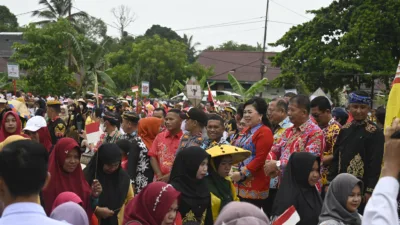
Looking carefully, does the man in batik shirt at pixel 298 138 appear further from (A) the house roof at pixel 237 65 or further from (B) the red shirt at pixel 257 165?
(A) the house roof at pixel 237 65

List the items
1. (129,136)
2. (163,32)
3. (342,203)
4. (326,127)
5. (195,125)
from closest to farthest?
(342,203) < (326,127) < (195,125) < (129,136) < (163,32)

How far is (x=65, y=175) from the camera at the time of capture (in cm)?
521

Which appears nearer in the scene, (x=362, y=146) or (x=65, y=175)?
(x=65, y=175)

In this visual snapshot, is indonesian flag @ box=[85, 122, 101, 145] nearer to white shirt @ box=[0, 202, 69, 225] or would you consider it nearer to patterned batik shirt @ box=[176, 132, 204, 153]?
patterned batik shirt @ box=[176, 132, 204, 153]

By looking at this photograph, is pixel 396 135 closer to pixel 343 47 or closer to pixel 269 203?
pixel 269 203

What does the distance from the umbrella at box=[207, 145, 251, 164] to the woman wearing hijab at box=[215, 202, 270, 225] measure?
266 centimetres

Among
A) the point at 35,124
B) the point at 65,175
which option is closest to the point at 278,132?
the point at 65,175

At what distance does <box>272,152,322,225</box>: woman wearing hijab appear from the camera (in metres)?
5.06

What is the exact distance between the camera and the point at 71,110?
Result: 1416 centimetres

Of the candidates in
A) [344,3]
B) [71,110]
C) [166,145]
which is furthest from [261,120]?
[344,3]

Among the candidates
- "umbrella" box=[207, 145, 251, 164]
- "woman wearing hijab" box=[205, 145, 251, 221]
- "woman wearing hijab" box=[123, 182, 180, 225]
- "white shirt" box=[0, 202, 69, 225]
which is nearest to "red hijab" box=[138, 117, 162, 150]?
"umbrella" box=[207, 145, 251, 164]

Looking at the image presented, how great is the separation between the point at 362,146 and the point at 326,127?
992mm

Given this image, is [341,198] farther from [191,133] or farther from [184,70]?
[184,70]

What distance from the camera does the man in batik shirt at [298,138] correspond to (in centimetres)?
582
